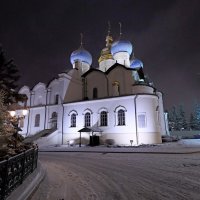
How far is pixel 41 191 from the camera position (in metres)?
4.93

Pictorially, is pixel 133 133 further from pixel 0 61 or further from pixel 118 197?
pixel 118 197

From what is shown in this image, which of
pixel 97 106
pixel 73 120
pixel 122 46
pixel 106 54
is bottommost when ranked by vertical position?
pixel 73 120

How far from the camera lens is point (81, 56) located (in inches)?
1288

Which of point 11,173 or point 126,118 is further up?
point 126,118

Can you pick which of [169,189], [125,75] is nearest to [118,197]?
[169,189]

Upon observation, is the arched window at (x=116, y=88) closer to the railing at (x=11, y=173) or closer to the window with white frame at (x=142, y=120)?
the window with white frame at (x=142, y=120)

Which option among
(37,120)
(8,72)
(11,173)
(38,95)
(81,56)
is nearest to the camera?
(11,173)

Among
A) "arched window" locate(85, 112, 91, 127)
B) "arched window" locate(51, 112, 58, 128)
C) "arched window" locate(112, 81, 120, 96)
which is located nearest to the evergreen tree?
"arched window" locate(85, 112, 91, 127)

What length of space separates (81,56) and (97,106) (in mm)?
12616

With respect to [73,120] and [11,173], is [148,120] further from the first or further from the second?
[11,173]

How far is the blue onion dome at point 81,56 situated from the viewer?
32656 millimetres

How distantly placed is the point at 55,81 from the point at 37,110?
550 cm

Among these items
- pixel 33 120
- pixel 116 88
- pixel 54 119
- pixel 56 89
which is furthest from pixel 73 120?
pixel 116 88

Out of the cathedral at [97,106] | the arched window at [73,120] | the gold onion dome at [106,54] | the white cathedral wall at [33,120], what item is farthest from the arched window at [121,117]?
the gold onion dome at [106,54]
